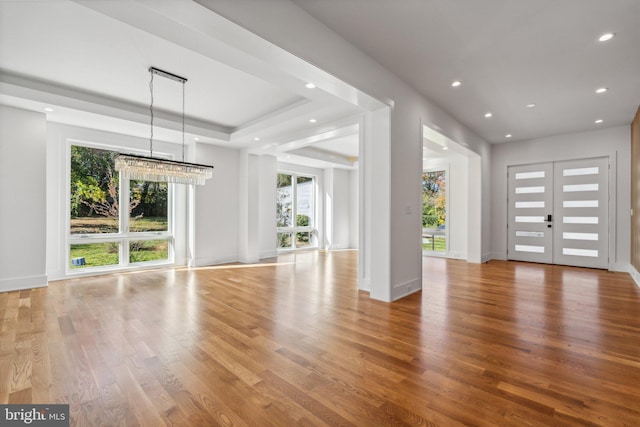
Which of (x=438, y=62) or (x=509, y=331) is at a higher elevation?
(x=438, y=62)

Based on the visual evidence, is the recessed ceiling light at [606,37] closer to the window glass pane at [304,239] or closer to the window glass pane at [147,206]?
the window glass pane at [147,206]

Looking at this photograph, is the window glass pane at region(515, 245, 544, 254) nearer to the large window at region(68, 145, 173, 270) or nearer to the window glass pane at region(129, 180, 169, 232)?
the large window at region(68, 145, 173, 270)

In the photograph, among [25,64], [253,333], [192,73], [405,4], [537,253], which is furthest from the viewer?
[537,253]

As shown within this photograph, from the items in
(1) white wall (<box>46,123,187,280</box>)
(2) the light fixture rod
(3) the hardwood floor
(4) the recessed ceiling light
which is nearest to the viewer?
(3) the hardwood floor

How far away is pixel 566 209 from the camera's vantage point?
21.8ft

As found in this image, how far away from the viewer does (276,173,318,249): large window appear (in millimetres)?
9359

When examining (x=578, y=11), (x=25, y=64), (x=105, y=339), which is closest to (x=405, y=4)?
(x=578, y=11)

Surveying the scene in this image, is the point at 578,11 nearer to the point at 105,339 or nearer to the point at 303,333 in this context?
the point at 303,333

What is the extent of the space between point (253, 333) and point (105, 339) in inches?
52.8

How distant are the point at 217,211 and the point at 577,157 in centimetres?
818

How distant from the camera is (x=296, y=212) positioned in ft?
31.8

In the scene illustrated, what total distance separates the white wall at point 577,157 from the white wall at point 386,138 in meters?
3.23

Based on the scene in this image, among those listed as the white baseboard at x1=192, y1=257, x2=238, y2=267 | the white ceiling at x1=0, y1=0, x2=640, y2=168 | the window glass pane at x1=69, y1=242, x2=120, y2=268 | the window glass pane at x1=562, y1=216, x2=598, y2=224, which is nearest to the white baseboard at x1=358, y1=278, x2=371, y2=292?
the white ceiling at x1=0, y1=0, x2=640, y2=168

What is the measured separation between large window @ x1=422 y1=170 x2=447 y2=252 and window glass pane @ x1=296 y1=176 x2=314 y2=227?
367cm
